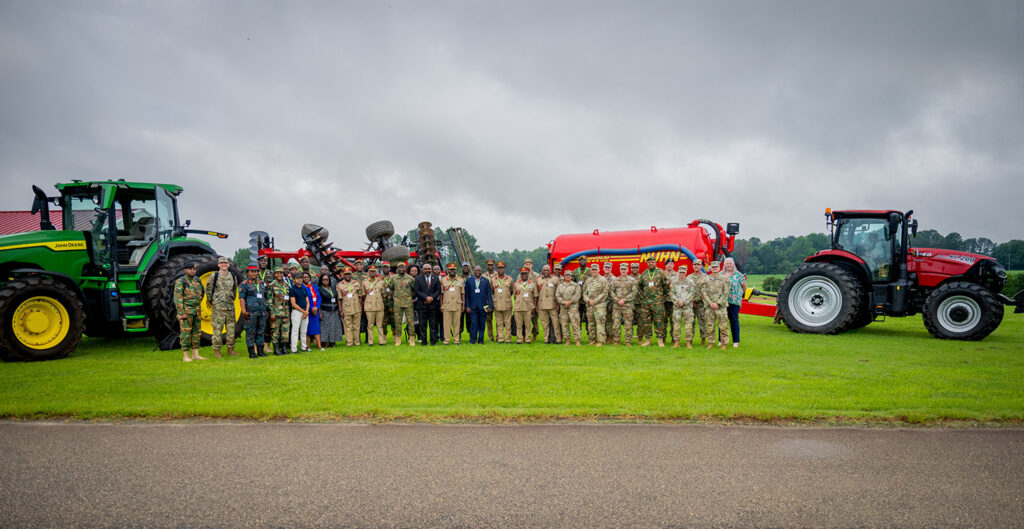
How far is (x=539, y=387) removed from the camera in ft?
21.2

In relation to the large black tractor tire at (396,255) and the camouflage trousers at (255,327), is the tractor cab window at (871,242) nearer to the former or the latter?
→ the large black tractor tire at (396,255)

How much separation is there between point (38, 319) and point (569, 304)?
31.0 feet

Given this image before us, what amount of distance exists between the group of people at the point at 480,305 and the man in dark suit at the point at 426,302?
0.8 inches

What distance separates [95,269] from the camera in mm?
9406

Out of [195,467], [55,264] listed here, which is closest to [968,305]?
[195,467]

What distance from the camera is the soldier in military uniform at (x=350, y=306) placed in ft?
35.7

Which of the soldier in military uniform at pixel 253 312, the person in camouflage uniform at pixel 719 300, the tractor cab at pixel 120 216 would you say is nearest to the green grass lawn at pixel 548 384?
the soldier in military uniform at pixel 253 312

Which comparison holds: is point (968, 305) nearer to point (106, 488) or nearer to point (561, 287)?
point (561, 287)

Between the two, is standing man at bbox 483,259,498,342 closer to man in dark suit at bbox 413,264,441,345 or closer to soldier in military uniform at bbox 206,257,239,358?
man in dark suit at bbox 413,264,441,345

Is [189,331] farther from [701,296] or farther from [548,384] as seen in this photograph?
[701,296]

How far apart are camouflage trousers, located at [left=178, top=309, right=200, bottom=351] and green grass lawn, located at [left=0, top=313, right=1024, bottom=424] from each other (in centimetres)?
38

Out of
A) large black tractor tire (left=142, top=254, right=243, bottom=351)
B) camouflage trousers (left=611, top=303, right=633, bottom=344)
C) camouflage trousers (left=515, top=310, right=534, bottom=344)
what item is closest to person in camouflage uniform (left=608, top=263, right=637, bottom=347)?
camouflage trousers (left=611, top=303, right=633, bottom=344)

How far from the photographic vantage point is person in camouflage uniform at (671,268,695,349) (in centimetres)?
1021

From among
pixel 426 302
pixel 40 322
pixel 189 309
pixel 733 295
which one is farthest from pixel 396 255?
pixel 733 295
